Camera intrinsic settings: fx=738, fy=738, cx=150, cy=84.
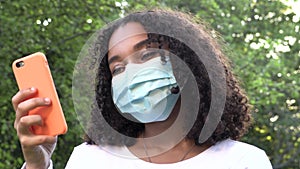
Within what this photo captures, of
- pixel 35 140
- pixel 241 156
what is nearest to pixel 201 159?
pixel 241 156

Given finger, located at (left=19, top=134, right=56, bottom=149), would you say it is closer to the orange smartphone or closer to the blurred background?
the orange smartphone

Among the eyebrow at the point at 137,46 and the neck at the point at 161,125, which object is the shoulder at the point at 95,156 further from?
the eyebrow at the point at 137,46

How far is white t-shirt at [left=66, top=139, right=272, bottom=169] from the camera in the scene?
7.07 feet

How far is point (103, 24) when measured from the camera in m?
6.20

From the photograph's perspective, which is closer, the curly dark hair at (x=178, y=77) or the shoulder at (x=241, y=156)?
the shoulder at (x=241, y=156)

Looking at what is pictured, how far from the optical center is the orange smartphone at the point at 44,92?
196 cm

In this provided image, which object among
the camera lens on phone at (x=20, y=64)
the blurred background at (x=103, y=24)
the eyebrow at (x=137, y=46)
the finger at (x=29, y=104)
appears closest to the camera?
the finger at (x=29, y=104)

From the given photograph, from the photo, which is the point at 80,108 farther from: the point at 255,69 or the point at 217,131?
the point at 255,69

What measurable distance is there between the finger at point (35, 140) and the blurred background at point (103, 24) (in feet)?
9.85

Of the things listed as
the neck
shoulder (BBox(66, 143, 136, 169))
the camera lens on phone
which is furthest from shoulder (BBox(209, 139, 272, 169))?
the camera lens on phone

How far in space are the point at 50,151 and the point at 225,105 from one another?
0.56 metres

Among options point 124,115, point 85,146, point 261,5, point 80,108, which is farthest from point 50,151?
point 261,5

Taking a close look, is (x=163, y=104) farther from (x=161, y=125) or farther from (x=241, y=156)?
(x=241, y=156)

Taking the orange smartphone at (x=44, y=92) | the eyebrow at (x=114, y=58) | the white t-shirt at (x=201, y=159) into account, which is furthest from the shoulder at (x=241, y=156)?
the orange smartphone at (x=44, y=92)
